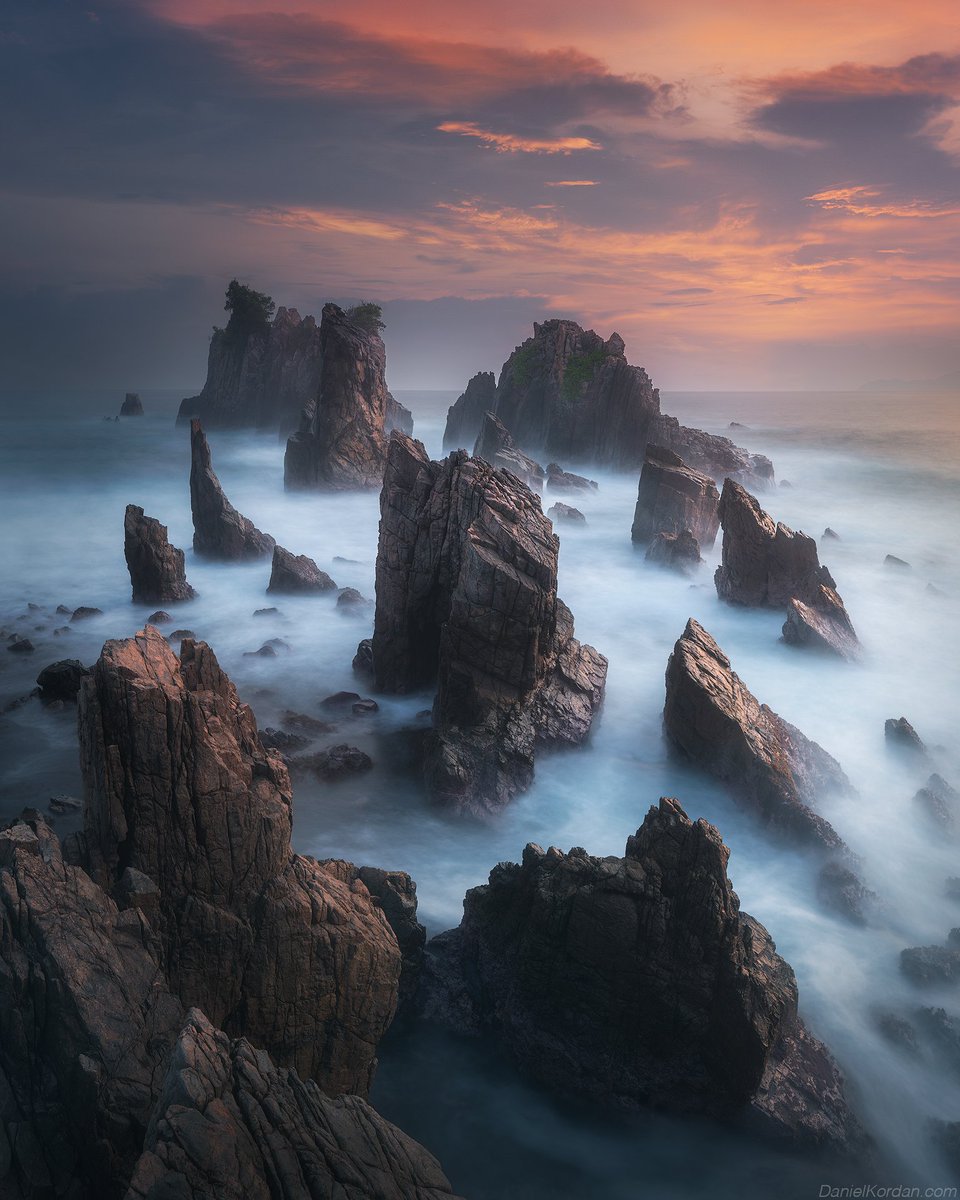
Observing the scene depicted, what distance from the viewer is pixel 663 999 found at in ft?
40.7

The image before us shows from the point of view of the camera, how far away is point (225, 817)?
37.6 feet

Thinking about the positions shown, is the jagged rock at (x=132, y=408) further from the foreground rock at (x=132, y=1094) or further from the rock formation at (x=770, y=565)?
the foreground rock at (x=132, y=1094)

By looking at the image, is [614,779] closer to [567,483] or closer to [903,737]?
[903,737]

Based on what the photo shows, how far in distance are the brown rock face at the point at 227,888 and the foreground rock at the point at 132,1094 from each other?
49.4 inches

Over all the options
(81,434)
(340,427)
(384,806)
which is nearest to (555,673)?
(384,806)

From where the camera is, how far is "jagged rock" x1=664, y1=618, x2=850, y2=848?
20.4 meters

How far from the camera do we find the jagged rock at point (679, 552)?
145ft

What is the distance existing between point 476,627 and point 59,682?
47.8ft

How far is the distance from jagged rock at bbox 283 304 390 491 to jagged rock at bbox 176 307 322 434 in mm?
35020

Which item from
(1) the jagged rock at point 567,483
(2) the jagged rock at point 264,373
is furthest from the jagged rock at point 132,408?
(1) the jagged rock at point 567,483

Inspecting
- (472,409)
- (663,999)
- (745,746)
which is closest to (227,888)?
(663,999)

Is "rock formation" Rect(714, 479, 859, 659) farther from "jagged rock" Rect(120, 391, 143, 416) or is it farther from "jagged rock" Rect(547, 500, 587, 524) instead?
"jagged rock" Rect(120, 391, 143, 416)

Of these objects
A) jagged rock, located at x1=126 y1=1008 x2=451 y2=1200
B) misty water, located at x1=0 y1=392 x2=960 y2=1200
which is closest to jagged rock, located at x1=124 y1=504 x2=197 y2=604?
misty water, located at x1=0 y1=392 x2=960 y2=1200

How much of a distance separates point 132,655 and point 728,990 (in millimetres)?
10891
